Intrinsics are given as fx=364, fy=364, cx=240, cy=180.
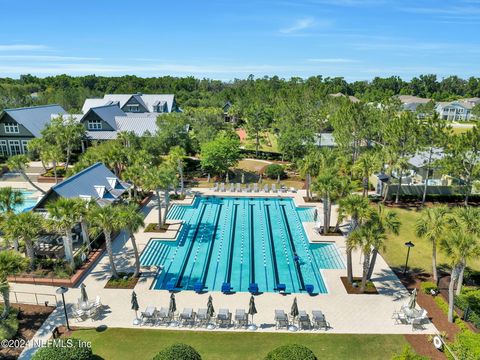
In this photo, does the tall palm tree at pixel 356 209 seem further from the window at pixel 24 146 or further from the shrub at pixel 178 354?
the window at pixel 24 146

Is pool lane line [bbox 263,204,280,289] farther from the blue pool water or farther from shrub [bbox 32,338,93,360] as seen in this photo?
shrub [bbox 32,338,93,360]

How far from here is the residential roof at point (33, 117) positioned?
52059 mm

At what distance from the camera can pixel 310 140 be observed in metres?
51.6

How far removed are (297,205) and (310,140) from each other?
652 inches

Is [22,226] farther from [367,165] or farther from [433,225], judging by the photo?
[367,165]

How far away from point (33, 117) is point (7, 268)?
44069 mm

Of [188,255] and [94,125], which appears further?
[94,125]

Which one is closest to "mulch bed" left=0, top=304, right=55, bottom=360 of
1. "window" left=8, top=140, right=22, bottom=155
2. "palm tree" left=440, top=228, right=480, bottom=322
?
"palm tree" left=440, top=228, right=480, bottom=322

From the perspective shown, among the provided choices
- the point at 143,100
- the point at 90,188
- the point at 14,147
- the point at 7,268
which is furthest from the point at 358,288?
the point at 143,100

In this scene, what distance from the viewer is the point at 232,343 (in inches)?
701

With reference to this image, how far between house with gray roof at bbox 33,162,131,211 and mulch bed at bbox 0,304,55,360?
7819mm

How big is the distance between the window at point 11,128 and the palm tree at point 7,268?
134 feet

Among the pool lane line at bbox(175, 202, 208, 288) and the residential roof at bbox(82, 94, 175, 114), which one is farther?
the residential roof at bbox(82, 94, 175, 114)

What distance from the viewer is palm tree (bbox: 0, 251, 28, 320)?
17062mm
